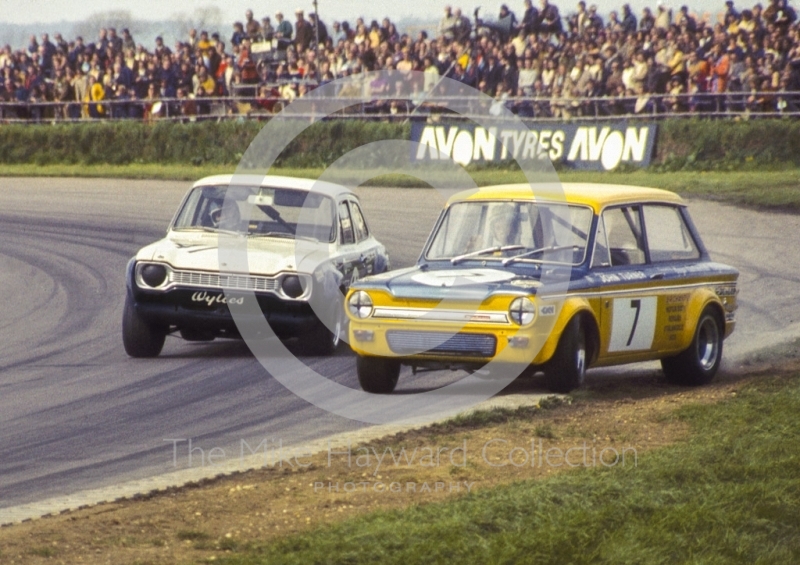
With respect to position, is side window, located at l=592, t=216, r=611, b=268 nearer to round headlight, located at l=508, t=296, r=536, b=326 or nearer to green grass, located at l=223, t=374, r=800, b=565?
round headlight, located at l=508, t=296, r=536, b=326

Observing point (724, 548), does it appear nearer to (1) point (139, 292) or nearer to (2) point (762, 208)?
(1) point (139, 292)

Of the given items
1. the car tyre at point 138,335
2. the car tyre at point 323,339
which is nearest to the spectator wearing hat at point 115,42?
the car tyre at point 138,335

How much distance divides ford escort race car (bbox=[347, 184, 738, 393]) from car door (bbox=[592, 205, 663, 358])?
10 millimetres

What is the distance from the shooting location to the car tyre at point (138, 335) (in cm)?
1024

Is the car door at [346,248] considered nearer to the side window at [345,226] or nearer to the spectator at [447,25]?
the side window at [345,226]

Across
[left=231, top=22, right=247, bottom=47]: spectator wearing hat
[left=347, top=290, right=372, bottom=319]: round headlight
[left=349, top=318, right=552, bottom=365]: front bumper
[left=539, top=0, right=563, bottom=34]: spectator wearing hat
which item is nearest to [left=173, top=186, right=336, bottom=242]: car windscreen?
[left=347, top=290, right=372, bottom=319]: round headlight

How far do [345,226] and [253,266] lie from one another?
4.30 ft

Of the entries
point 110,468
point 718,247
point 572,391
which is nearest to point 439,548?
point 110,468

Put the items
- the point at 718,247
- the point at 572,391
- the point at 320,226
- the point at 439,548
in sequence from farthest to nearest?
the point at 718,247
the point at 320,226
the point at 572,391
the point at 439,548

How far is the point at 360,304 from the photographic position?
8359 mm

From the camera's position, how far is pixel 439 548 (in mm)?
5145

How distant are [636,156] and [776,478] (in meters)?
17.8

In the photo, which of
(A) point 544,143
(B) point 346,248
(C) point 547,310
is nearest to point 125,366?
(B) point 346,248

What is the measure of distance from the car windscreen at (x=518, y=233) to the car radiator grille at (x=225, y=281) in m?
1.52
